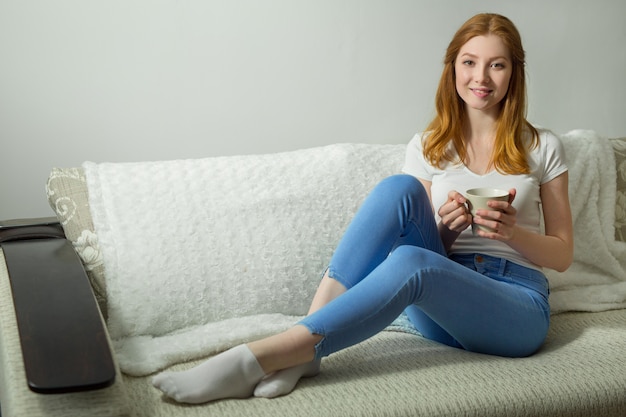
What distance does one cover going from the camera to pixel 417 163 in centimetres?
205

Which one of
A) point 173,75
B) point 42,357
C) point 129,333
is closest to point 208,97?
point 173,75

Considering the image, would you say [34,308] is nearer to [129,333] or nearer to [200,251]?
[129,333]

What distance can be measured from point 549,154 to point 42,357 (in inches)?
49.1

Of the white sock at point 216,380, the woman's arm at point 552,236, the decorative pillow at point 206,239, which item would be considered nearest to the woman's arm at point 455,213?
the woman's arm at point 552,236

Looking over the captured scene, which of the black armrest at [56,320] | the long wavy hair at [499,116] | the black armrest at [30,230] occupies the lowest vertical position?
the black armrest at [56,320]

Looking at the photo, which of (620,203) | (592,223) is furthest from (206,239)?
(620,203)

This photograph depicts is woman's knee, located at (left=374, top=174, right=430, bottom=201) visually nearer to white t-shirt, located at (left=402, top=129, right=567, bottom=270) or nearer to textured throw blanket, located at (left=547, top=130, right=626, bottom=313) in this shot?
white t-shirt, located at (left=402, top=129, right=567, bottom=270)

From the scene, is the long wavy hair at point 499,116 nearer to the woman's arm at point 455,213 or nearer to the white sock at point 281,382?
the woman's arm at point 455,213

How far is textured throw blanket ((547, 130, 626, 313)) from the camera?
219cm

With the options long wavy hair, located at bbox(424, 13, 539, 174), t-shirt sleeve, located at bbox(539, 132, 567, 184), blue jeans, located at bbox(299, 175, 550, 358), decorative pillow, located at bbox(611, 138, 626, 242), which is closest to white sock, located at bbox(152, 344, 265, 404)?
blue jeans, located at bbox(299, 175, 550, 358)

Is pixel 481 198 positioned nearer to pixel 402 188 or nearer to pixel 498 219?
pixel 498 219

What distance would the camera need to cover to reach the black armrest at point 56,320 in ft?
4.07

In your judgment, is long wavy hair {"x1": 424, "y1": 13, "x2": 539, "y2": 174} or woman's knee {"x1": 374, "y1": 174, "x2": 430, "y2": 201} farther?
long wavy hair {"x1": 424, "y1": 13, "x2": 539, "y2": 174}

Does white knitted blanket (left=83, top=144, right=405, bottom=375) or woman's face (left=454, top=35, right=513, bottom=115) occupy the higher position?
woman's face (left=454, top=35, right=513, bottom=115)
